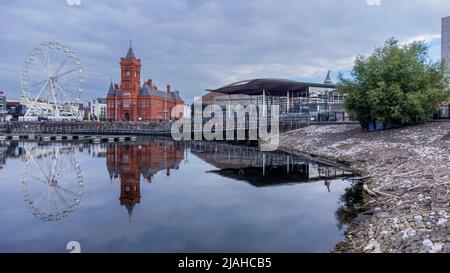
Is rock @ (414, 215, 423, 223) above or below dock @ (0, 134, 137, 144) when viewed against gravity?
below

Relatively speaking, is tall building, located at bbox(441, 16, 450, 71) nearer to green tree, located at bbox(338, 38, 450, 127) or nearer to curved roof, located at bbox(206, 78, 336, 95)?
curved roof, located at bbox(206, 78, 336, 95)

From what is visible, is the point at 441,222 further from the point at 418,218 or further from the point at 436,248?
the point at 436,248

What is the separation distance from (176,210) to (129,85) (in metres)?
74.1

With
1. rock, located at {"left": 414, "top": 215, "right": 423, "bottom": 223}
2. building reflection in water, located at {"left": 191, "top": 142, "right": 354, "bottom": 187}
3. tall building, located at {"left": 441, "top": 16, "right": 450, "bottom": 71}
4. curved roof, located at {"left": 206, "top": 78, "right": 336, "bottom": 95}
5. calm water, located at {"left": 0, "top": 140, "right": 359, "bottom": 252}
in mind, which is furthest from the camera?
tall building, located at {"left": 441, "top": 16, "right": 450, "bottom": 71}

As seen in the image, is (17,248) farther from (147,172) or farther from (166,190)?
(147,172)

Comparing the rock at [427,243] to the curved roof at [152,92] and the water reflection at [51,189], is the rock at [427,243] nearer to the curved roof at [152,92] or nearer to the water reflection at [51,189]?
the water reflection at [51,189]

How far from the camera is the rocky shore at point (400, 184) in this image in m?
6.57

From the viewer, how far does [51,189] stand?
13.7 m

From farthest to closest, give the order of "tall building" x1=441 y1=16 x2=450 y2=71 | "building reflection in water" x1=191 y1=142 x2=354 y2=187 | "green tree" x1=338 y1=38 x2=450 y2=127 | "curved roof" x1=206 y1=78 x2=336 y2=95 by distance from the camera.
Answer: "tall building" x1=441 y1=16 x2=450 y2=71, "curved roof" x1=206 y1=78 x2=336 y2=95, "green tree" x1=338 y1=38 x2=450 y2=127, "building reflection in water" x1=191 y1=142 x2=354 y2=187

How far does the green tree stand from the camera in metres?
22.7

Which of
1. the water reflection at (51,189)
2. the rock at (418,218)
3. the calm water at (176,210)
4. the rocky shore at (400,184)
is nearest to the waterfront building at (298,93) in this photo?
the rocky shore at (400,184)

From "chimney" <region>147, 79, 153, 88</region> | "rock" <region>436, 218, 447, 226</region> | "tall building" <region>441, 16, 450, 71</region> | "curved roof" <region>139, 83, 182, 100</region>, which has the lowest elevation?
"rock" <region>436, 218, 447, 226</region>

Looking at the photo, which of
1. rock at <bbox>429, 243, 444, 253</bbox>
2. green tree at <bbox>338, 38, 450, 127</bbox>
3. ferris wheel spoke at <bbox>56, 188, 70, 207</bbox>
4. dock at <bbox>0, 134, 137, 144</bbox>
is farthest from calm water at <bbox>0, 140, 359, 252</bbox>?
dock at <bbox>0, 134, 137, 144</bbox>

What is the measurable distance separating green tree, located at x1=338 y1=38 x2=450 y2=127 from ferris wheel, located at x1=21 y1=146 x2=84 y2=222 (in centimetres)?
2012
